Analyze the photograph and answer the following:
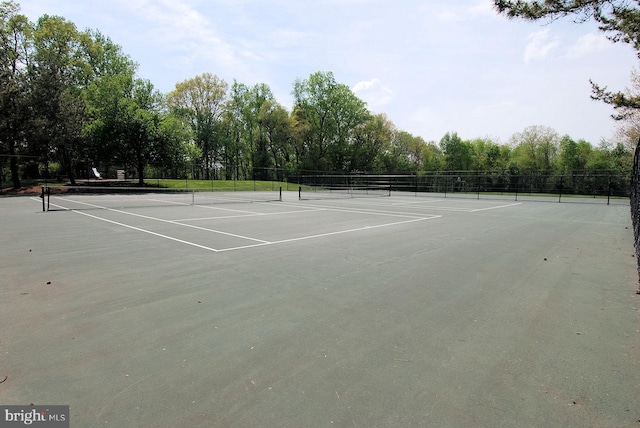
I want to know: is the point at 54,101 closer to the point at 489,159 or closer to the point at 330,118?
the point at 330,118

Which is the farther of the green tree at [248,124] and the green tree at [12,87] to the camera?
the green tree at [248,124]

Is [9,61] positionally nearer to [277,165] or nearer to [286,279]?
[277,165]

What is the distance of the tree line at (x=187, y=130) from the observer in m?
32.3

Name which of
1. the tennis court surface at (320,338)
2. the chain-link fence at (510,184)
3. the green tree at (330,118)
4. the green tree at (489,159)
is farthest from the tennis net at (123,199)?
the green tree at (489,159)

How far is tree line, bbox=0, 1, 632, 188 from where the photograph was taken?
32312mm

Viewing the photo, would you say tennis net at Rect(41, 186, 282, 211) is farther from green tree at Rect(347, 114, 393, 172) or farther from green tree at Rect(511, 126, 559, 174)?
green tree at Rect(511, 126, 559, 174)

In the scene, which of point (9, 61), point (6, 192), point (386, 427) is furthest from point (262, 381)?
point (9, 61)

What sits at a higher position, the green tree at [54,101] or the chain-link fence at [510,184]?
the green tree at [54,101]

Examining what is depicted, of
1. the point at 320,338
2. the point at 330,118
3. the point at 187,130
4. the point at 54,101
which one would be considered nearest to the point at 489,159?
the point at 330,118

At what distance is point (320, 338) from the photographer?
321cm

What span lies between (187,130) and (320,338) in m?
45.6

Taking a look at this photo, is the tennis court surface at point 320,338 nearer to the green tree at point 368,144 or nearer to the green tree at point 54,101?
the green tree at point 54,101

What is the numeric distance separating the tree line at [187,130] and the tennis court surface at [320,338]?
33.8 metres

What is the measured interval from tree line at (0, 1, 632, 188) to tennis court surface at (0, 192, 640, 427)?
33816 mm
